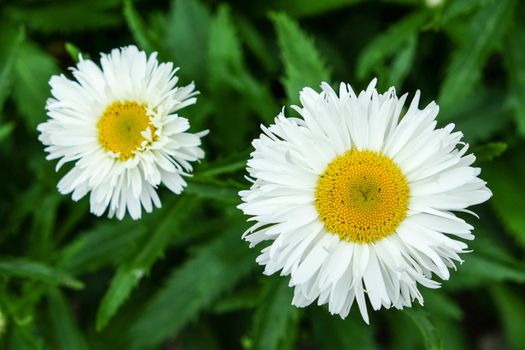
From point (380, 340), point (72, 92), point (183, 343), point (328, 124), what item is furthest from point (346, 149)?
point (380, 340)

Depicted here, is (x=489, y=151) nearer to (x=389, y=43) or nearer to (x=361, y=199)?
(x=361, y=199)

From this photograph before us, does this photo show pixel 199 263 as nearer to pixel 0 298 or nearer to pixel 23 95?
pixel 0 298

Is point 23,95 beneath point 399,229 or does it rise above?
above

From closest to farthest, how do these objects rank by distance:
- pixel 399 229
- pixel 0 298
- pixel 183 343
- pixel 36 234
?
pixel 399 229, pixel 0 298, pixel 36 234, pixel 183 343

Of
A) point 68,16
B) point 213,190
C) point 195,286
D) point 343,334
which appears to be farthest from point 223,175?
point 68,16

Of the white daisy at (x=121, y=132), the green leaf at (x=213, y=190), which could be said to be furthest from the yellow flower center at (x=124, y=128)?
the green leaf at (x=213, y=190)

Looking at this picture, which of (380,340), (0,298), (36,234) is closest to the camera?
(0,298)

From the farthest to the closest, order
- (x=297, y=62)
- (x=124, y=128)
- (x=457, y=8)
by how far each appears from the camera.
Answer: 1. (x=457, y=8)
2. (x=297, y=62)
3. (x=124, y=128)
